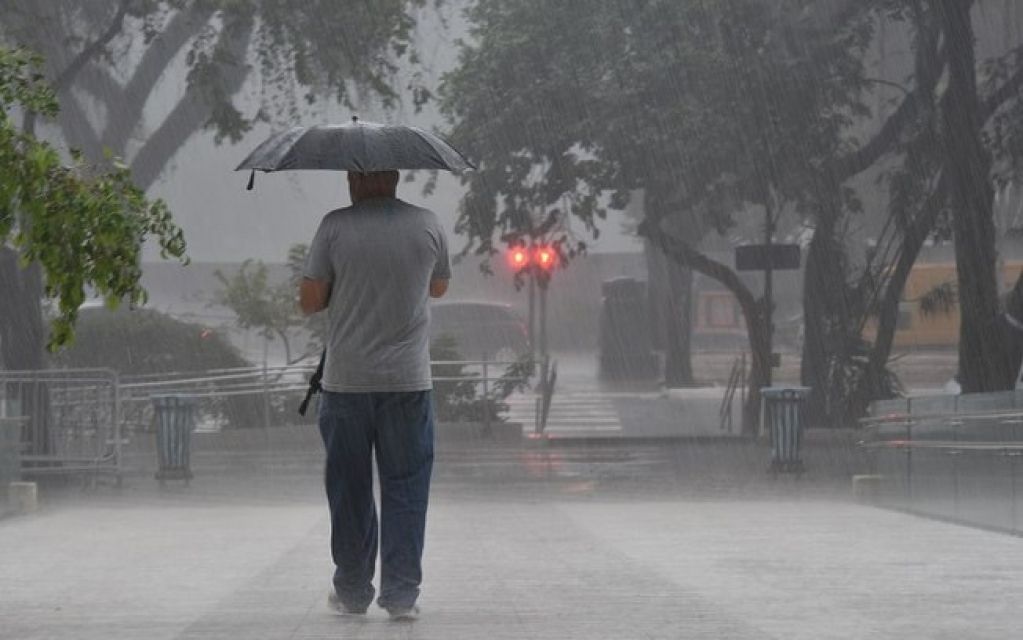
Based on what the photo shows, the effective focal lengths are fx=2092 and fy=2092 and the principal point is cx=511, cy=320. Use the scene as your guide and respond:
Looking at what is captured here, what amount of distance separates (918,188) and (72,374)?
13.0 m

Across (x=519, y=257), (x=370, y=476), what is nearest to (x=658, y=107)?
(x=519, y=257)

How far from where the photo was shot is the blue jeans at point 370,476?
8125mm

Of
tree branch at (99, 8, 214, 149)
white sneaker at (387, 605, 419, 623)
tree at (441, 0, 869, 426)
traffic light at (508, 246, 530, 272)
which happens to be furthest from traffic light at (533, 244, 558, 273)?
white sneaker at (387, 605, 419, 623)

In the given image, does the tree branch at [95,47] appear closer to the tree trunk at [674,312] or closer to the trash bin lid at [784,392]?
the trash bin lid at [784,392]

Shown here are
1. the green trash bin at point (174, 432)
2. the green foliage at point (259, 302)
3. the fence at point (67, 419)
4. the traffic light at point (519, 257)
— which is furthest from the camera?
the green foliage at point (259, 302)

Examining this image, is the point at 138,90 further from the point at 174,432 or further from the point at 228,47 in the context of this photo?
the point at 174,432

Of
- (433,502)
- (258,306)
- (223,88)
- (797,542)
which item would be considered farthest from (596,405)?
(797,542)

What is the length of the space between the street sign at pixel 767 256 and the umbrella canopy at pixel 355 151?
20.1 meters

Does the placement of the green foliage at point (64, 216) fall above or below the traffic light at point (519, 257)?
below

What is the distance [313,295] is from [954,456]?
24.7ft

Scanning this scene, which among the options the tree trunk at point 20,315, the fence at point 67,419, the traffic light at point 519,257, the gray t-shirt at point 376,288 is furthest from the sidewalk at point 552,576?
the traffic light at point 519,257

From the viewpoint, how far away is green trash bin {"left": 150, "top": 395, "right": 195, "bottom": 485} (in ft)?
72.5

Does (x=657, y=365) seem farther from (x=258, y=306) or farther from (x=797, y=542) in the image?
(x=797, y=542)

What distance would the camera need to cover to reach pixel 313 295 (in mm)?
8109
